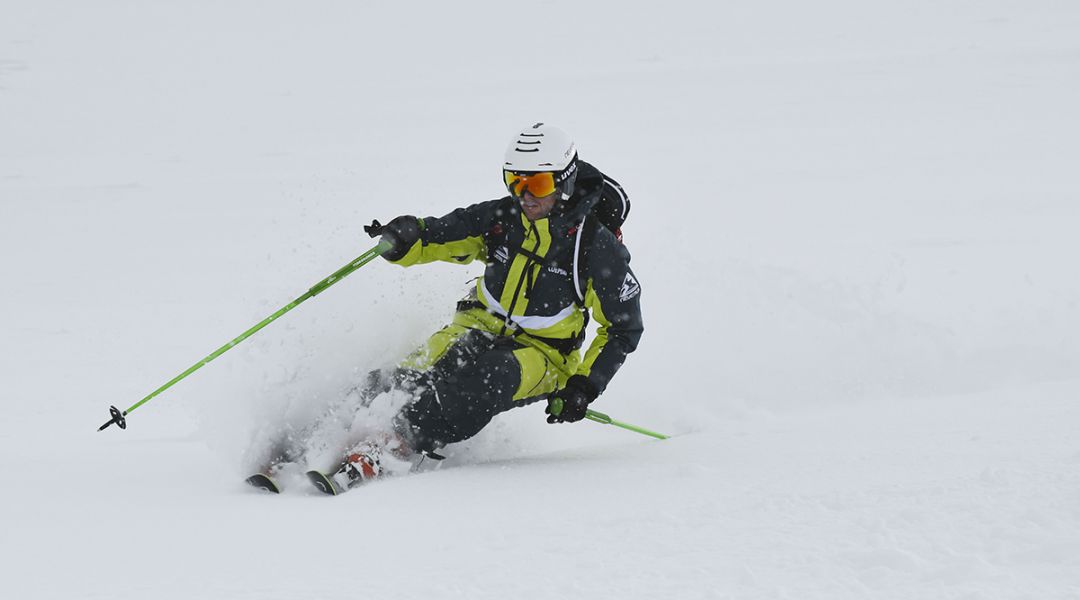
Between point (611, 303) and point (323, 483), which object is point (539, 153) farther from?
point (323, 483)

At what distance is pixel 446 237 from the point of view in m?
5.38

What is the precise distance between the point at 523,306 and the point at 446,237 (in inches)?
19.2

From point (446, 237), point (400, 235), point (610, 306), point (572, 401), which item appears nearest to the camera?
point (572, 401)

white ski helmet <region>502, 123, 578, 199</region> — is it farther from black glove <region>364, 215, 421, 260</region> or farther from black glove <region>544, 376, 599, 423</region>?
black glove <region>544, 376, 599, 423</region>

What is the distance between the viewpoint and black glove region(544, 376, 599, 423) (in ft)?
16.0

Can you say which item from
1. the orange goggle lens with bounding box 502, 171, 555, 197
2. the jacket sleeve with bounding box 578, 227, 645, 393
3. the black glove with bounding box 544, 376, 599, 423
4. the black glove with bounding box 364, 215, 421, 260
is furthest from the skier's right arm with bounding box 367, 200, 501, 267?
the black glove with bounding box 544, 376, 599, 423

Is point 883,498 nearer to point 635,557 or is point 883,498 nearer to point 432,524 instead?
point 635,557

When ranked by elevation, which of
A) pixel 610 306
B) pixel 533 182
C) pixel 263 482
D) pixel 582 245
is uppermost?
pixel 533 182

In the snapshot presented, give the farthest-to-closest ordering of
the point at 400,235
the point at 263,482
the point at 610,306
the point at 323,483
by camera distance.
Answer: the point at 400,235
the point at 610,306
the point at 263,482
the point at 323,483

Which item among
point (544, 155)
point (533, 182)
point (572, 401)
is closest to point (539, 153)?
point (544, 155)

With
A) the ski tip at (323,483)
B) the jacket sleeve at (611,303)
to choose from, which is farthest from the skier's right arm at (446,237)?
the ski tip at (323,483)

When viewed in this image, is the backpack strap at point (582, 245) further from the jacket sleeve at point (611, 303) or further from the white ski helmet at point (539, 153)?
the white ski helmet at point (539, 153)

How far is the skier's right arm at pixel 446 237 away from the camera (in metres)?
5.32

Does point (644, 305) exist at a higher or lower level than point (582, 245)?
lower
